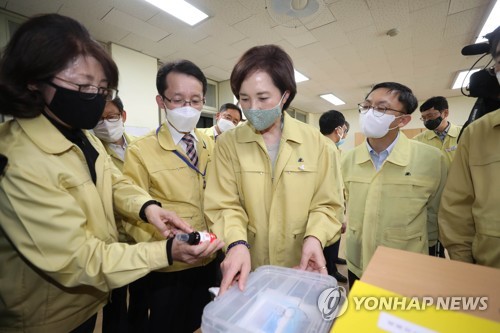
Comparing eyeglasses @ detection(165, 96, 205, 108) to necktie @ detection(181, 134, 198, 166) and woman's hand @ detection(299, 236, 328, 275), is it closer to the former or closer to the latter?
necktie @ detection(181, 134, 198, 166)

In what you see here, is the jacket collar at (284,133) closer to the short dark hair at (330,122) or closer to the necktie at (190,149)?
the necktie at (190,149)

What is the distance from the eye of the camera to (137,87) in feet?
14.8

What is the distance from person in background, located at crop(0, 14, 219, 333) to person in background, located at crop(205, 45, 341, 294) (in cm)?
26

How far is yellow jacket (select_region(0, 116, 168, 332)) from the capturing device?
0.73m

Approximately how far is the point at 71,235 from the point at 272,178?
2.56 feet

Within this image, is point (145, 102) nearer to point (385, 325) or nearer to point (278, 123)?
point (278, 123)

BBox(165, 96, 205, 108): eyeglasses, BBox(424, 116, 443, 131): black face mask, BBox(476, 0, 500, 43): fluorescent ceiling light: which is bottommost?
BBox(165, 96, 205, 108): eyeglasses

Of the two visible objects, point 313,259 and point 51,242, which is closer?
point 51,242

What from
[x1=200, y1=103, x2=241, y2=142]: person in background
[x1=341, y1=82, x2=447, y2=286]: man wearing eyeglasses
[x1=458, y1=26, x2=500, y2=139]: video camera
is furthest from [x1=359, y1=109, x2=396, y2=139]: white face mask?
[x1=200, y1=103, x2=241, y2=142]: person in background

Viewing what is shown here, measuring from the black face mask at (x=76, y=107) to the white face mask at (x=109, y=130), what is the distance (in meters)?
1.14

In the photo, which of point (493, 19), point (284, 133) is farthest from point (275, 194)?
point (493, 19)

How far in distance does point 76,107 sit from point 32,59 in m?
0.19

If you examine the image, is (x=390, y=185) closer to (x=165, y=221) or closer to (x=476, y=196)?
(x=476, y=196)

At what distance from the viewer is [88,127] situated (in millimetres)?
1011
